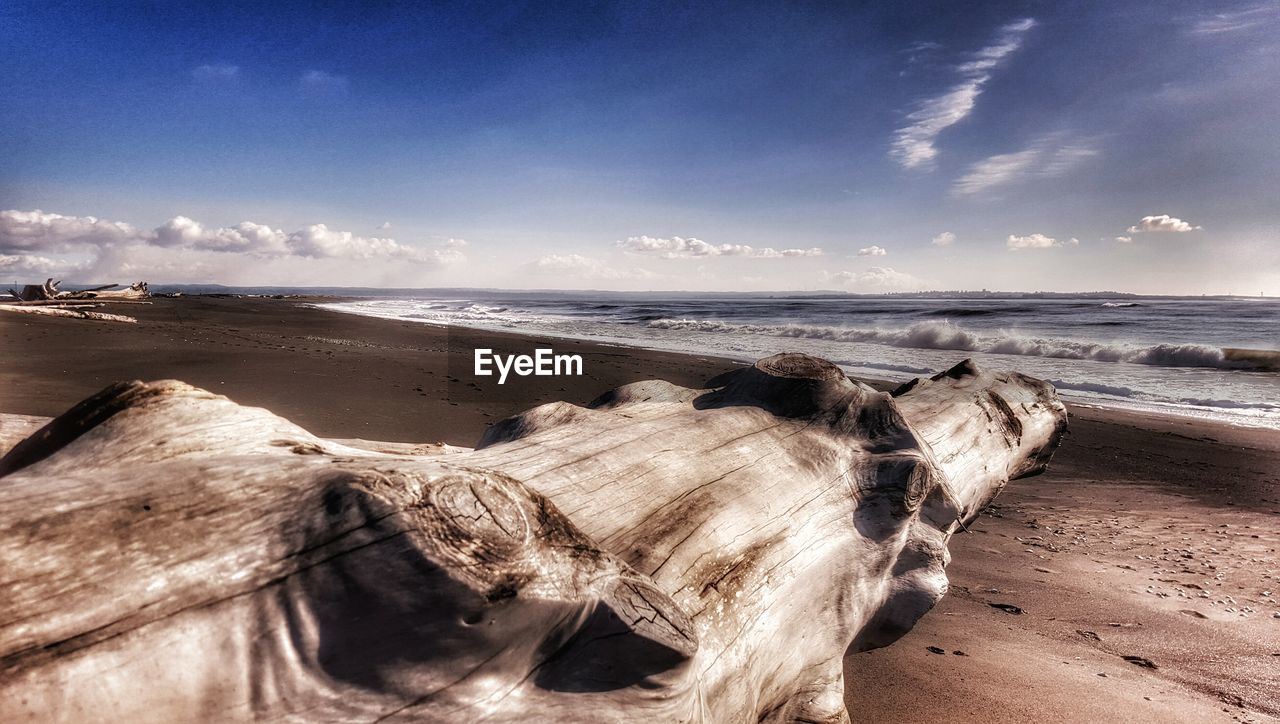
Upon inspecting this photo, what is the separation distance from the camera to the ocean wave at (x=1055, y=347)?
14148 mm

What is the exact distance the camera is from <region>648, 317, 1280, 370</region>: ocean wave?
14148 mm

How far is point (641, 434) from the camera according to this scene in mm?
2295

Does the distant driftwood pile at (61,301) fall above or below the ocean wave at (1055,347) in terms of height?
above

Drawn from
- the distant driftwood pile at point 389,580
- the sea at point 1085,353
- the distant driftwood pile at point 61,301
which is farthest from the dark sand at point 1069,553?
the distant driftwood pile at point 61,301

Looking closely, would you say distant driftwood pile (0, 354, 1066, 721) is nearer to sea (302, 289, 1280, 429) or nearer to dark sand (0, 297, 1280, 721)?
dark sand (0, 297, 1280, 721)

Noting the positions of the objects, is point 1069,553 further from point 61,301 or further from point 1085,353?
point 61,301

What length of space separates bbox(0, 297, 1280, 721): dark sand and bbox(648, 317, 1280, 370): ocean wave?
912 cm

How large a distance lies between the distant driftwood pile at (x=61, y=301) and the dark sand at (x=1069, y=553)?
682 cm

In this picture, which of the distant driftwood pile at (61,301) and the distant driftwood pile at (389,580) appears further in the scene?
the distant driftwood pile at (61,301)

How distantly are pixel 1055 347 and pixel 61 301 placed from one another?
93.2 feet

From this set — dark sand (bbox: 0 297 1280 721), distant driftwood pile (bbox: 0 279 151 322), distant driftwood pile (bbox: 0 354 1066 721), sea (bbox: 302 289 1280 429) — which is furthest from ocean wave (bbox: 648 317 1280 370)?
distant driftwood pile (bbox: 0 279 151 322)

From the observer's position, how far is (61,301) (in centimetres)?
Result: 1786

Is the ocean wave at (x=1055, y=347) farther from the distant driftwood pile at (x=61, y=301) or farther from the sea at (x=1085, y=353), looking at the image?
the distant driftwood pile at (x=61, y=301)

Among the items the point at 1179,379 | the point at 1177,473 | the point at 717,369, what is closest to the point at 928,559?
the point at 1177,473
